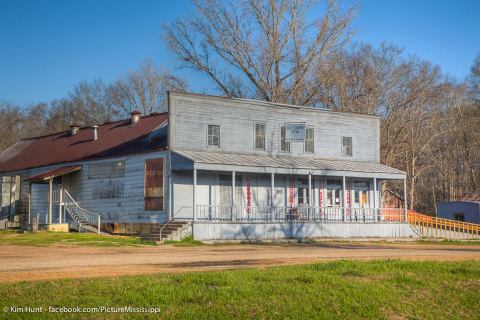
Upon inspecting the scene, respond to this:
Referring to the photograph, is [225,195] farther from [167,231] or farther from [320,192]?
[320,192]

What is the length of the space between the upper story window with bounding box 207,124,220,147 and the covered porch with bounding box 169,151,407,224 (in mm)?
738

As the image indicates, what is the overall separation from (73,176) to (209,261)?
2003 centimetres

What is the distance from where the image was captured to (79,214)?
1396 inches

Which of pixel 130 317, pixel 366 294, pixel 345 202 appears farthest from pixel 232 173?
pixel 130 317

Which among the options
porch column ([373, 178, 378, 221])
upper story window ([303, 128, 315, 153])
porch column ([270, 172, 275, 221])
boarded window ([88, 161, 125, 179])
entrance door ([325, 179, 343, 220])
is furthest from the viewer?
upper story window ([303, 128, 315, 153])

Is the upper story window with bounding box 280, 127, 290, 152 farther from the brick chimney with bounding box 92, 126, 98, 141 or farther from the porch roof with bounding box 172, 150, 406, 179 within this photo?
the brick chimney with bounding box 92, 126, 98, 141

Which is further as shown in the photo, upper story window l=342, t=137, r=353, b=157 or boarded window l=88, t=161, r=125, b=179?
upper story window l=342, t=137, r=353, b=157

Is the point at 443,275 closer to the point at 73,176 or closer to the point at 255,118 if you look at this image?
the point at 255,118

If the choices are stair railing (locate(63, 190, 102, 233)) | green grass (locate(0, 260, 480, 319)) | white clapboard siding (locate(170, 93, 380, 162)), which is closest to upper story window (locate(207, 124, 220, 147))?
white clapboard siding (locate(170, 93, 380, 162))

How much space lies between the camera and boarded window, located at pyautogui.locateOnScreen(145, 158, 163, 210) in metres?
31.8

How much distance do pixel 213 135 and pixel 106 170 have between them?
582 cm

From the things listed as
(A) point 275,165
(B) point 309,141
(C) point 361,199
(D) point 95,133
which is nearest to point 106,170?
(D) point 95,133

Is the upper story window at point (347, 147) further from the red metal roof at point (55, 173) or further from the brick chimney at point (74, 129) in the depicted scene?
the brick chimney at point (74, 129)

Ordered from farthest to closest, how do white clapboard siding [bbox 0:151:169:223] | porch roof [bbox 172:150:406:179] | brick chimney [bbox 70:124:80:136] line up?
1. brick chimney [bbox 70:124:80:136]
2. white clapboard siding [bbox 0:151:169:223]
3. porch roof [bbox 172:150:406:179]
